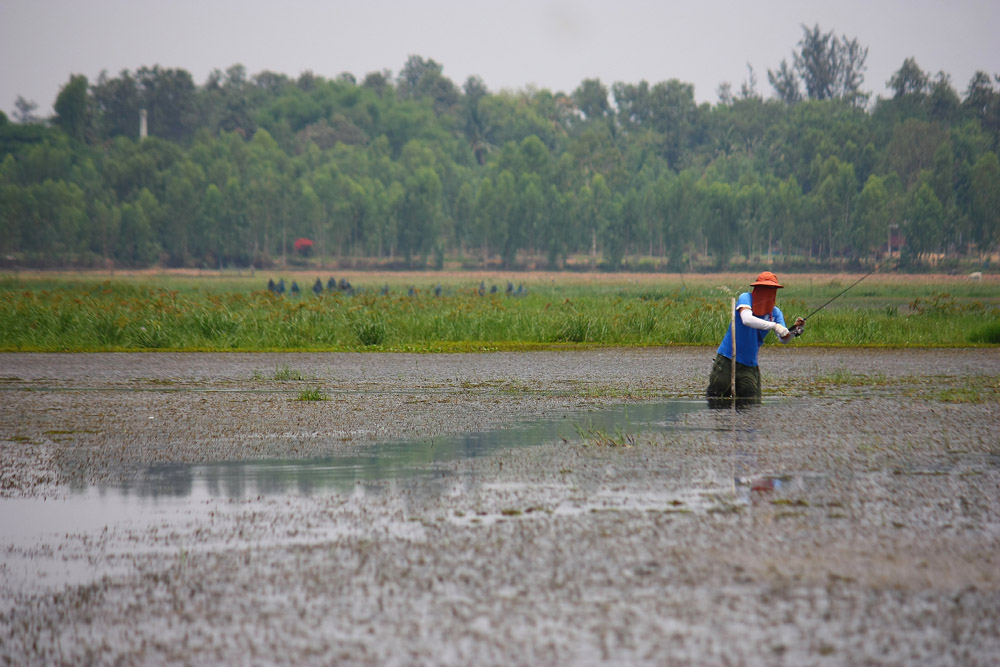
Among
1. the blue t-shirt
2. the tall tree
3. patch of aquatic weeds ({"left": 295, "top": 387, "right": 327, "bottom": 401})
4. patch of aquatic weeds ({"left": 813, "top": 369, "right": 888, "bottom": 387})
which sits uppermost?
the tall tree

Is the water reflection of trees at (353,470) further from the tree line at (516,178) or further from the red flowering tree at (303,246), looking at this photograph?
the red flowering tree at (303,246)

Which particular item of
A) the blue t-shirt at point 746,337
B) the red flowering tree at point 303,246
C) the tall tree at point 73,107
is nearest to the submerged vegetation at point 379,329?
the blue t-shirt at point 746,337

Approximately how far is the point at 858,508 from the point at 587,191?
337 ft

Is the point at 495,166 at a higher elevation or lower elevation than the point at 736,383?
higher

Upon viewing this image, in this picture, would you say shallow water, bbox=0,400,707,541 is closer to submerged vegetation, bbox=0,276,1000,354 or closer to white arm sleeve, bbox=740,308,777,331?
white arm sleeve, bbox=740,308,777,331

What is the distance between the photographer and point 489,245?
4375 inches

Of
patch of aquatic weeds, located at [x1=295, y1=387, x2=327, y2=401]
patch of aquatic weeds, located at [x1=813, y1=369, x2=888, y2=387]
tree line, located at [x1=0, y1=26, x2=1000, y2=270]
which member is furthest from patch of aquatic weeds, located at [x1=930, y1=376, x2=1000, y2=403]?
tree line, located at [x1=0, y1=26, x2=1000, y2=270]

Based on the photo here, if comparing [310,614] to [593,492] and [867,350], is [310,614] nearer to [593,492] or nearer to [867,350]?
[593,492]

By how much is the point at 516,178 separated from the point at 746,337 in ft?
362

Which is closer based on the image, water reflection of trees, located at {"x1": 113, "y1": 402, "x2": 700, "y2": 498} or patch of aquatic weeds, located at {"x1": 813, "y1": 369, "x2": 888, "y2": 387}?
water reflection of trees, located at {"x1": 113, "y1": 402, "x2": 700, "y2": 498}

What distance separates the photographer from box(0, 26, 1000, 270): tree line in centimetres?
10412

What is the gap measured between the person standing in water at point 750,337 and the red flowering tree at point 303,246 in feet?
326

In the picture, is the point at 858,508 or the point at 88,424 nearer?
the point at 858,508

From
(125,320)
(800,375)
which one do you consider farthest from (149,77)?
(800,375)
